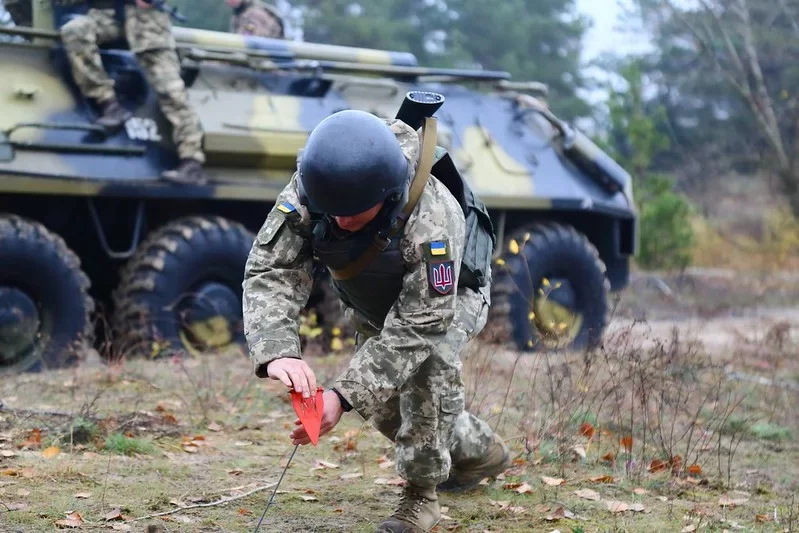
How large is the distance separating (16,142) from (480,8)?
23.2 meters

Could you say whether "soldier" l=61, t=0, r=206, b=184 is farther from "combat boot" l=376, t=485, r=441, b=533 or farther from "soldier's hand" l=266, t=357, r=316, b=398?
"soldier's hand" l=266, t=357, r=316, b=398

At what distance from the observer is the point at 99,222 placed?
843cm

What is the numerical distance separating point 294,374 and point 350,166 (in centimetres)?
61

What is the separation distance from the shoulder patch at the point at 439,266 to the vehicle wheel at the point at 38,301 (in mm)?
4291

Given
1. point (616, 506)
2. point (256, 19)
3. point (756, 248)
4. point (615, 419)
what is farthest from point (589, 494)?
point (756, 248)

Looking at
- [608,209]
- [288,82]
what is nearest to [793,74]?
[608,209]

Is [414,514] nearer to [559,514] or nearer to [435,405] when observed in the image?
[435,405]

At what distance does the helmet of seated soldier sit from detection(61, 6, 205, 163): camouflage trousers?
487 centimetres

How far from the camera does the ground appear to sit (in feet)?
14.7

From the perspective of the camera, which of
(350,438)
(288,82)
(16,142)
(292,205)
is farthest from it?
(288,82)

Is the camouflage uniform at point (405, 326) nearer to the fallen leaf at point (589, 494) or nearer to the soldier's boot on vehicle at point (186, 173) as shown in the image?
the fallen leaf at point (589, 494)

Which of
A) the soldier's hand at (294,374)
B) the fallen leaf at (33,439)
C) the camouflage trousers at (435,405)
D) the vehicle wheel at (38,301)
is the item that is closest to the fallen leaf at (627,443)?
the camouflage trousers at (435,405)

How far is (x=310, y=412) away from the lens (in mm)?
3457

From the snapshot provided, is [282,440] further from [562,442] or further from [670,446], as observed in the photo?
[670,446]
